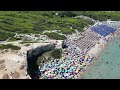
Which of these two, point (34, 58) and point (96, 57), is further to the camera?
point (96, 57)

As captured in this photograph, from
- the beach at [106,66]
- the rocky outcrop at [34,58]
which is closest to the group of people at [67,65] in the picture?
the rocky outcrop at [34,58]

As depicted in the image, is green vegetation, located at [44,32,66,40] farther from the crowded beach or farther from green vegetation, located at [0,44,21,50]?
green vegetation, located at [0,44,21,50]

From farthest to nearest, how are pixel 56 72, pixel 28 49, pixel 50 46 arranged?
pixel 50 46 → pixel 28 49 → pixel 56 72

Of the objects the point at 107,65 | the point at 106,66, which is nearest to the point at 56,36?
the point at 107,65

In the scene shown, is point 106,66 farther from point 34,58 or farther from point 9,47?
point 9,47

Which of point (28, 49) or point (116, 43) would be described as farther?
point (116, 43)
